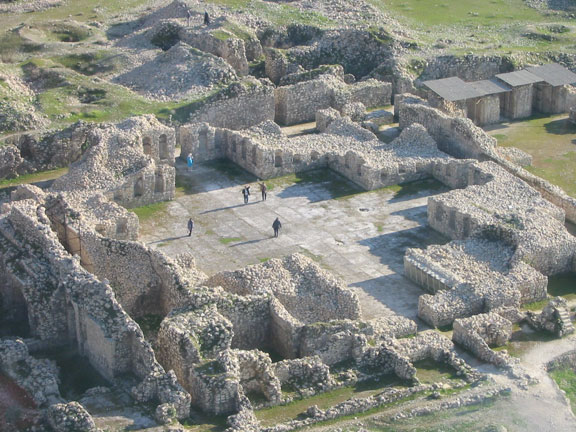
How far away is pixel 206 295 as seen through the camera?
40562 mm

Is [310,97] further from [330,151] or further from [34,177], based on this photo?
[34,177]

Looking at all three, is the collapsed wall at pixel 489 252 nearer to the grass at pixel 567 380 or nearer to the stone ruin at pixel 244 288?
the stone ruin at pixel 244 288

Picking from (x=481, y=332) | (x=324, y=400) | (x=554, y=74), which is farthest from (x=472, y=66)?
(x=324, y=400)

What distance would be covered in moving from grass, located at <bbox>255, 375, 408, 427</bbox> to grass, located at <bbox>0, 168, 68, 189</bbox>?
2217 centimetres

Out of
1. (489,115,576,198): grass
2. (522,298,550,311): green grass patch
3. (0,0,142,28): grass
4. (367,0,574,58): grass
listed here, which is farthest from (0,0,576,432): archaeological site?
(0,0,142,28): grass

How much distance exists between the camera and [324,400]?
38.1 m

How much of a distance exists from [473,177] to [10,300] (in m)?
21.6

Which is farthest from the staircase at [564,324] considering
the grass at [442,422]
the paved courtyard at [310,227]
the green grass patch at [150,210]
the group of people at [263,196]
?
the green grass patch at [150,210]

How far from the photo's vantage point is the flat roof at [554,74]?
214ft

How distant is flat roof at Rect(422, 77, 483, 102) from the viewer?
2437 inches

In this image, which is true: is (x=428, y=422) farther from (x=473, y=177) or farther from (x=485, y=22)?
(x=485, y=22)

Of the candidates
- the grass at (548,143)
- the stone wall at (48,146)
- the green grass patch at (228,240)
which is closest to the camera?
the green grass patch at (228,240)

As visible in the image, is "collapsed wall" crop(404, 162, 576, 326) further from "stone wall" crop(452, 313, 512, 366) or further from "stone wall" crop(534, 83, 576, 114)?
"stone wall" crop(534, 83, 576, 114)

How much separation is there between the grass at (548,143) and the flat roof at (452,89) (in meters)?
2.42
